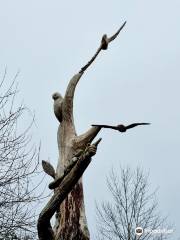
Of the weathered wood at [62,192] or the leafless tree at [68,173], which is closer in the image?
the weathered wood at [62,192]

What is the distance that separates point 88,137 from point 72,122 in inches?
16.8

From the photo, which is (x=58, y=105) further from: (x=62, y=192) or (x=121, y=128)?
(x=62, y=192)

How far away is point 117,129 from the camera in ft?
13.1

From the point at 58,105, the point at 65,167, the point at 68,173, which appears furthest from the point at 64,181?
the point at 58,105

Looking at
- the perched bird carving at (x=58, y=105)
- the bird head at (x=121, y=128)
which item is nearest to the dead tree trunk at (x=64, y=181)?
the perched bird carving at (x=58, y=105)

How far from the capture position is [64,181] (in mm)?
3725

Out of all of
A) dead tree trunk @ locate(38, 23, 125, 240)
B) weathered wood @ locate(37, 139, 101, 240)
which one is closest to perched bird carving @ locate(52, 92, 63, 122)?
dead tree trunk @ locate(38, 23, 125, 240)

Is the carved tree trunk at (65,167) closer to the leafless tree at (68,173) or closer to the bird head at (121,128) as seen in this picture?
the leafless tree at (68,173)

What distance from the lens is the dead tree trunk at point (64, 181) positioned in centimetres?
381

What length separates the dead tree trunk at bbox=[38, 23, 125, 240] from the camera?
3807mm

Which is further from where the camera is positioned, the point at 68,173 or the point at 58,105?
the point at 58,105

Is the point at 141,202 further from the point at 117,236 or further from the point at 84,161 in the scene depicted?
the point at 84,161

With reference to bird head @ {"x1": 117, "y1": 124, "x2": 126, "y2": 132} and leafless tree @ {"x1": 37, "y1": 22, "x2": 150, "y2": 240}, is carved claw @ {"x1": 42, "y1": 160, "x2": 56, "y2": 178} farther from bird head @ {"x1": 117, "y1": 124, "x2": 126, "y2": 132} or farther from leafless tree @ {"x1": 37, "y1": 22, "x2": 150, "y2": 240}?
bird head @ {"x1": 117, "y1": 124, "x2": 126, "y2": 132}

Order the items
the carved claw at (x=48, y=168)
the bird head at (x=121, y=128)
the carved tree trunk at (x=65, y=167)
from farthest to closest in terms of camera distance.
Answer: the carved claw at (x=48, y=168), the carved tree trunk at (x=65, y=167), the bird head at (x=121, y=128)
